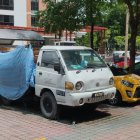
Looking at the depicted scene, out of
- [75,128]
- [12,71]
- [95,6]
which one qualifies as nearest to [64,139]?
[75,128]

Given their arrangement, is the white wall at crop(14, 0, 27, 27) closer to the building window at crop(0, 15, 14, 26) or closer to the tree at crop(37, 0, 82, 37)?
the building window at crop(0, 15, 14, 26)

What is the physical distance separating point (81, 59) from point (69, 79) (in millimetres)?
1086

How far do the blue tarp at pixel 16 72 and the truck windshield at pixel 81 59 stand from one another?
1.22m

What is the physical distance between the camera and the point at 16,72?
10547 millimetres

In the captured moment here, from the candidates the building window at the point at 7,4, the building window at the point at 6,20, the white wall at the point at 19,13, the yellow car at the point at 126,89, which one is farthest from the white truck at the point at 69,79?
the white wall at the point at 19,13

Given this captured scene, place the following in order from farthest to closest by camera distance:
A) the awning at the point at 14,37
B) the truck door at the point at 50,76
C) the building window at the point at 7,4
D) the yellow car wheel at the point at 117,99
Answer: the building window at the point at 7,4, the awning at the point at 14,37, the yellow car wheel at the point at 117,99, the truck door at the point at 50,76

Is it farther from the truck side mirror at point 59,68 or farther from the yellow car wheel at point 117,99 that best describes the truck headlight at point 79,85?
the yellow car wheel at point 117,99

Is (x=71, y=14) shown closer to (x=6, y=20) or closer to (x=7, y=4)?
(x=6, y=20)

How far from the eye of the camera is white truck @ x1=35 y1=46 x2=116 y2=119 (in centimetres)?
884

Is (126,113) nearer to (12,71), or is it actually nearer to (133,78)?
(133,78)

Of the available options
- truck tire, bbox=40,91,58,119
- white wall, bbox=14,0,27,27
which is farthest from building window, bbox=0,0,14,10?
truck tire, bbox=40,91,58,119

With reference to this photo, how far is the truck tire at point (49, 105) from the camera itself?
918 cm

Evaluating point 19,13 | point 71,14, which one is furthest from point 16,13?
point 71,14

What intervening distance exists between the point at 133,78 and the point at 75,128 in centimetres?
348
